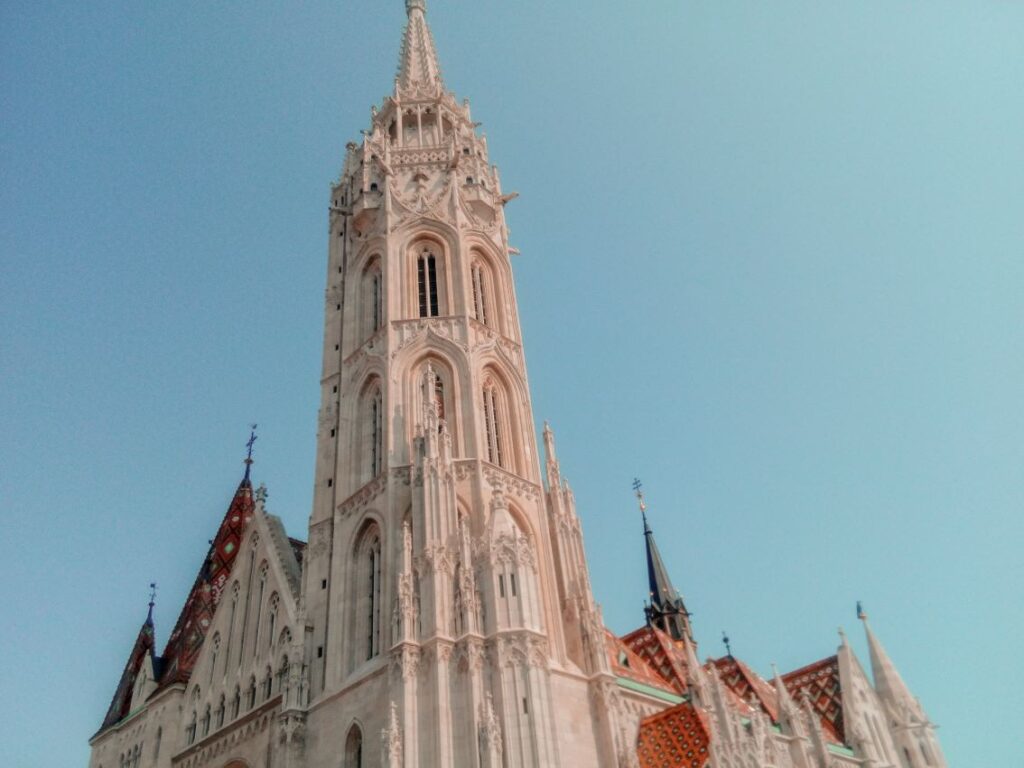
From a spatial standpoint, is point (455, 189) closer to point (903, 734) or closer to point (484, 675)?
point (484, 675)

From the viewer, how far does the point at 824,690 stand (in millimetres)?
40844

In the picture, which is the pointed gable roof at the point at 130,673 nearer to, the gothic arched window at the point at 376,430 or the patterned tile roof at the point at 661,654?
the gothic arched window at the point at 376,430

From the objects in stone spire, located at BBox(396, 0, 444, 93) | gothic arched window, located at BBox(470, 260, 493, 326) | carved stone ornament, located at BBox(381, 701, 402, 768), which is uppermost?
stone spire, located at BBox(396, 0, 444, 93)

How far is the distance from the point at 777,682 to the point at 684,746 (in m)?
9.66

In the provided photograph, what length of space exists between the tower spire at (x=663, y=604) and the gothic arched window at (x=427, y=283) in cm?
2587

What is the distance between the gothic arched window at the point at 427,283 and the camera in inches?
1210

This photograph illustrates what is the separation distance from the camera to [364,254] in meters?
33.0

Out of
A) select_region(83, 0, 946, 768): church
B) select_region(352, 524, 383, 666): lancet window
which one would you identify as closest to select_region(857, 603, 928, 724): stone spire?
select_region(83, 0, 946, 768): church

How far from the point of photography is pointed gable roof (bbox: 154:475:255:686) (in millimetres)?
31641

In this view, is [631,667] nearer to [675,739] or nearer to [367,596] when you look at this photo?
[675,739]

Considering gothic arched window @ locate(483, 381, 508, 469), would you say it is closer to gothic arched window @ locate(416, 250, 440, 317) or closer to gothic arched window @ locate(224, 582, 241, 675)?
gothic arched window @ locate(416, 250, 440, 317)

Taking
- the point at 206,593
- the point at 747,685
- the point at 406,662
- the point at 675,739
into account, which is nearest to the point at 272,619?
the point at 206,593

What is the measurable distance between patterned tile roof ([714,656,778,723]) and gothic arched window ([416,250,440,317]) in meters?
20.1

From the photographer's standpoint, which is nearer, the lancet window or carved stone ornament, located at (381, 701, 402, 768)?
carved stone ornament, located at (381, 701, 402, 768)
